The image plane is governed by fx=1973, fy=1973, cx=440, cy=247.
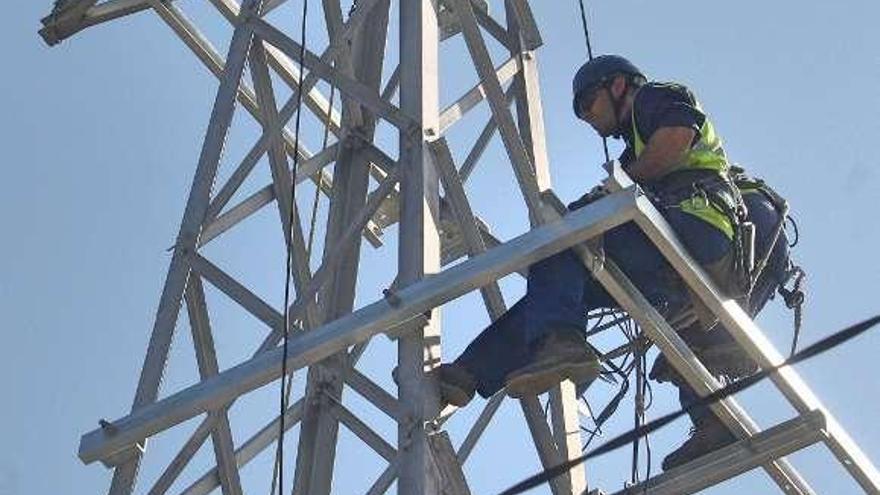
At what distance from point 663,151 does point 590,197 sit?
60cm

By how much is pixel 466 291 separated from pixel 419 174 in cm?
93

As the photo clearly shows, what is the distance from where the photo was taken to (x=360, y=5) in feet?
29.9

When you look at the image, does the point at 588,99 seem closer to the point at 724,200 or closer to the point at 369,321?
the point at 724,200

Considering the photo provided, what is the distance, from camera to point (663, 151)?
8305 millimetres

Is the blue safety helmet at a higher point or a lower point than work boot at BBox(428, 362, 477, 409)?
higher

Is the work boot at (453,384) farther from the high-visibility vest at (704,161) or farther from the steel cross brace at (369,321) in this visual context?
the high-visibility vest at (704,161)

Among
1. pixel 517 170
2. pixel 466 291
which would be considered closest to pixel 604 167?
pixel 466 291

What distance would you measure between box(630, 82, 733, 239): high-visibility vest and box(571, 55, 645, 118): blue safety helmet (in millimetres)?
295

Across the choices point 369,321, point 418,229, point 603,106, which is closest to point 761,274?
point 603,106

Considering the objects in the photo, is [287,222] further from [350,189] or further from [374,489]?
[374,489]

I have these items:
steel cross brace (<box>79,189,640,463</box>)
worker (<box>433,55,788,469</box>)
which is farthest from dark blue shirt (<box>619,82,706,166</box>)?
steel cross brace (<box>79,189,640,463</box>)

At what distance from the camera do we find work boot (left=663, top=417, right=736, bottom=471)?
816 centimetres

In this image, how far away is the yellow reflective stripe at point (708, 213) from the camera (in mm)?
7949

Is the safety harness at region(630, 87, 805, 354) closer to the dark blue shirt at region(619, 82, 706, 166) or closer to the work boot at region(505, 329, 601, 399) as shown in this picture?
the dark blue shirt at region(619, 82, 706, 166)
